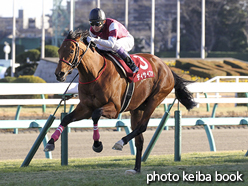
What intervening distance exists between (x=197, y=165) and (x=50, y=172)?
1600mm

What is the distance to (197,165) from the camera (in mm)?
5105

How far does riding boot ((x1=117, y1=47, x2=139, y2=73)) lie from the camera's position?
4863mm

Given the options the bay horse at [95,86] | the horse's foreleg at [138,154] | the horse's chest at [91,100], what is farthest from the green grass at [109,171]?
the horse's chest at [91,100]

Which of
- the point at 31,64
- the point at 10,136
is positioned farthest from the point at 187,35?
the point at 10,136

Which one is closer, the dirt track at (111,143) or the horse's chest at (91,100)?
the horse's chest at (91,100)

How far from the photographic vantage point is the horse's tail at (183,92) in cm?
586

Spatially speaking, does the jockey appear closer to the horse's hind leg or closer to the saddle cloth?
the saddle cloth

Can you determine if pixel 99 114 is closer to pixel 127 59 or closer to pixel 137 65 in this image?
pixel 127 59

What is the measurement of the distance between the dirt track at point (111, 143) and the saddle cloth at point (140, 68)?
2169 mm

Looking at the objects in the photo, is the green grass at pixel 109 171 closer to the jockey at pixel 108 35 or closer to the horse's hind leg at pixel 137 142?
the horse's hind leg at pixel 137 142

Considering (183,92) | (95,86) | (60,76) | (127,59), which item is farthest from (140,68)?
(60,76)

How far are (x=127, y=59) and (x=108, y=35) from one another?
0.32m

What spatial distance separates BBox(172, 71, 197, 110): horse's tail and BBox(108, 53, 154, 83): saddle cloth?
0.70m

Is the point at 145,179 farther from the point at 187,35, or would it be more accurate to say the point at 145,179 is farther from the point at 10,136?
the point at 187,35
